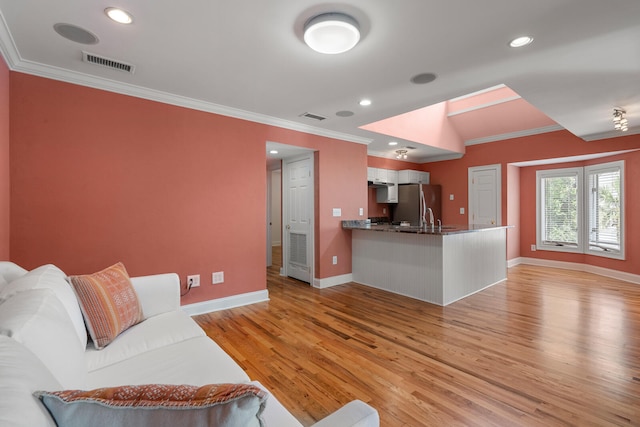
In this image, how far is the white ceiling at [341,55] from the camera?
191cm

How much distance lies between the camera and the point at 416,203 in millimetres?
6457

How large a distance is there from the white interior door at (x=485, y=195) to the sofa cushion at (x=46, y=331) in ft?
22.1

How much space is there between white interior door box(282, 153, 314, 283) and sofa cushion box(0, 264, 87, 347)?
11.1ft

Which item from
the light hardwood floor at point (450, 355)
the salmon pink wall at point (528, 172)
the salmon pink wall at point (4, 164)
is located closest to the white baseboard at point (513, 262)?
the salmon pink wall at point (528, 172)

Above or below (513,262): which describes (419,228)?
above

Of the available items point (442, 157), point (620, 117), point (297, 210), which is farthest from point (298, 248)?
point (620, 117)

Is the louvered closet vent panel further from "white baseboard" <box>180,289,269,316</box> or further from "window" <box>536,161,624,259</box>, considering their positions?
"window" <box>536,161,624,259</box>

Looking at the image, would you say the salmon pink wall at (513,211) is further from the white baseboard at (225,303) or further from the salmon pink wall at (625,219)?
the white baseboard at (225,303)

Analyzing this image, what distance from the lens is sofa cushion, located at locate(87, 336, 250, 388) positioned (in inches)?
52.2

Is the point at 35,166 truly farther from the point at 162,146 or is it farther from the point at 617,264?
the point at 617,264

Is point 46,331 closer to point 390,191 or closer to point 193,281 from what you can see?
point 193,281

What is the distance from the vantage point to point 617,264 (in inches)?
201

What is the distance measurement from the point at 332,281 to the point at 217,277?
1871 millimetres

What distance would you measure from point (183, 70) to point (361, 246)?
3.44m
